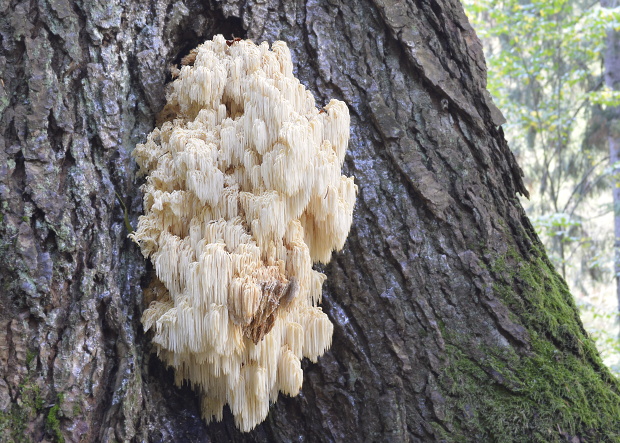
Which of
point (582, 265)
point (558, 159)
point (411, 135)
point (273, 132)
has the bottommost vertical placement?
point (582, 265)

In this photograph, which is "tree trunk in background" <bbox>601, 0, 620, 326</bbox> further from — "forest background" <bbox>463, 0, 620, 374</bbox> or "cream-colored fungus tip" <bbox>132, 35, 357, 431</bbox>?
"cream-colored fungus tip" <bbox>132, 35, 357, 431</bbox>

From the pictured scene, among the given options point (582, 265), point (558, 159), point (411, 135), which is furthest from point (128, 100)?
point (582, 265)

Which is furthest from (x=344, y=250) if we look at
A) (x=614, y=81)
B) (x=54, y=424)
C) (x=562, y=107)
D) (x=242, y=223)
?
(x=562, y=107)

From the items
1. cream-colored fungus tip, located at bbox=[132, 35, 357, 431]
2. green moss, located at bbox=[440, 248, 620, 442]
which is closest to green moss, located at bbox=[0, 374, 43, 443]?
cream-colored fungus tip, located at bbox=[132, 35, 357, 431]

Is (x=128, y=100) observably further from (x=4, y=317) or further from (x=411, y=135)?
(x=411, y=135)

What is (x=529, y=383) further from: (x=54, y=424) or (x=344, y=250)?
(x=54, y=424)

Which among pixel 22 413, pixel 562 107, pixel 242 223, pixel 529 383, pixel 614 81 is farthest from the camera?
pixel 562 107
